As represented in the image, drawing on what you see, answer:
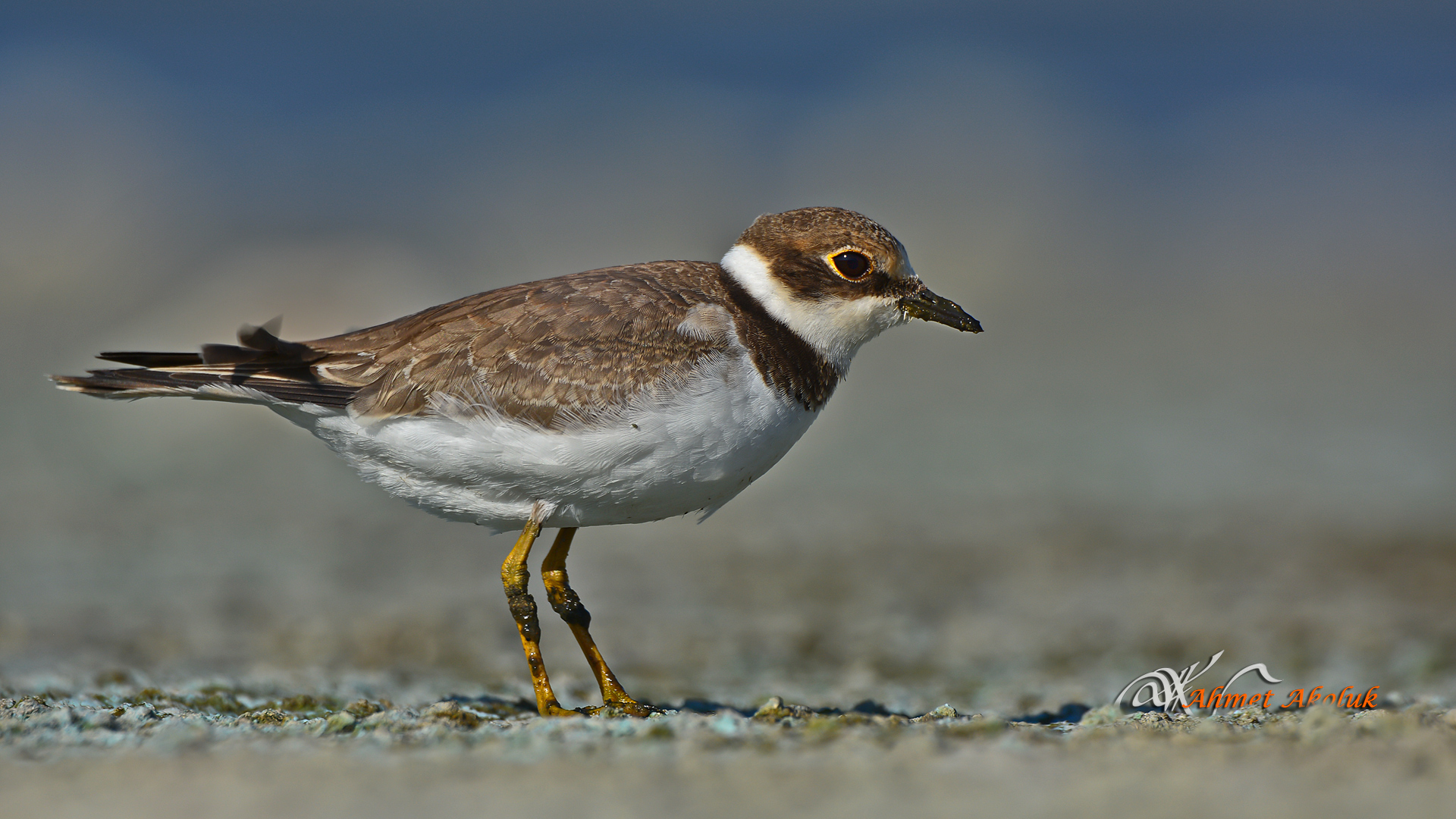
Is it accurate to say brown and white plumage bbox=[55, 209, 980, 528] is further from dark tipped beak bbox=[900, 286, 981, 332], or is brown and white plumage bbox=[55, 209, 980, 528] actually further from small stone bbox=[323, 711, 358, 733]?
small stone bbox=[323, 711, 358, 733]

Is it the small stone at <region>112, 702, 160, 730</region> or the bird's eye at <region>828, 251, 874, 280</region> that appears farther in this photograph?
the bird's eye at <region>828, 251, 874, 280</region>

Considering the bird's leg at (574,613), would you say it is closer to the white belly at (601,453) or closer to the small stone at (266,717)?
the white belly at (601,453)

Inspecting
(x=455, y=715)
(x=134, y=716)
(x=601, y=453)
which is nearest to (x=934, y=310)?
(x=601, y=453)

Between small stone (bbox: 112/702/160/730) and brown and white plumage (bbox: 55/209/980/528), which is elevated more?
brown and white plumage (bbox: 55/209/980/528)

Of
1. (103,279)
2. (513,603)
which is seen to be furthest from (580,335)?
(103,279)

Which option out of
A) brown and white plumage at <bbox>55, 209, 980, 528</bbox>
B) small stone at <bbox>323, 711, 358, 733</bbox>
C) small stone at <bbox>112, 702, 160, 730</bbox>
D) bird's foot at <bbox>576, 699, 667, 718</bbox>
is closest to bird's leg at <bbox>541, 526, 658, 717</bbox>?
bird's foot at <bbox>576, 699, 667, 718</bbox>

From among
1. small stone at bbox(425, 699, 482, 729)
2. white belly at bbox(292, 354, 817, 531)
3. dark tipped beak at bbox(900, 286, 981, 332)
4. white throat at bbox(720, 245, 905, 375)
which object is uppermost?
dark tipped beak at bbox(900, 286, 981, 332)

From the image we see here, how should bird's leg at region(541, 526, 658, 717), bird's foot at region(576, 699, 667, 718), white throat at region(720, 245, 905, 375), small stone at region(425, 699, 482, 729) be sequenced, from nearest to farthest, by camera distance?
small stone at region(425, 699, 482, 729) < bird's foot at region(576, 699, 667, 718) < white throat at region(720, 245, 905, 375) < bird's leg at region(541, 526, 658, 717)
